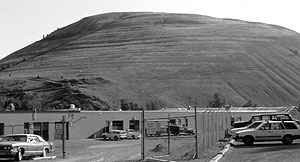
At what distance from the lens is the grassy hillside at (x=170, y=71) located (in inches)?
4759

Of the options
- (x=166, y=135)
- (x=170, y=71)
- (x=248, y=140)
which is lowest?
(x=166, y=135)

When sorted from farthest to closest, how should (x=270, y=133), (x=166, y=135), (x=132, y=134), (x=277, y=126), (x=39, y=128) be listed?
(x=132, y=134) → (x=39, y=128) → (x=166, y=135) → (x=277, y=126) → (x=270, y=133)

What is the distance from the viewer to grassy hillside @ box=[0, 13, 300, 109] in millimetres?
120875

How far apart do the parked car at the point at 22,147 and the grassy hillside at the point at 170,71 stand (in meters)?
79.6

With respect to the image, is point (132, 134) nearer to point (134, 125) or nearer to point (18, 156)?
point (134, 125)

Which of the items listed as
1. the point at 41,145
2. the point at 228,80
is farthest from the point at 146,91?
the point at 41,145

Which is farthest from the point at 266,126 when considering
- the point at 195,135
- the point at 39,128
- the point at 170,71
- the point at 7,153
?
the point at 170,71

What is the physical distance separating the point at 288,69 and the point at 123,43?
220 feet

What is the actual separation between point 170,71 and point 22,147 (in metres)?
114

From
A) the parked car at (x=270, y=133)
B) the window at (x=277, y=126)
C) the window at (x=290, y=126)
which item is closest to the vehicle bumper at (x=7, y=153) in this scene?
the parked car at (x=270, y=133)

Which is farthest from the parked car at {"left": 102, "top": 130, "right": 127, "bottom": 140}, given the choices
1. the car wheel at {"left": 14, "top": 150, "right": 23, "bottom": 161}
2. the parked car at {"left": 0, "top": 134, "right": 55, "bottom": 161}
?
the car wheel at {"left": 14, "top": 150, "right": 23, "bottom": 161}

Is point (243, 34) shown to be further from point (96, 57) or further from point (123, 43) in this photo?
point (96, 57)

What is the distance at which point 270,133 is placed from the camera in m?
31.4

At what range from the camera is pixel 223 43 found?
6885 inches
